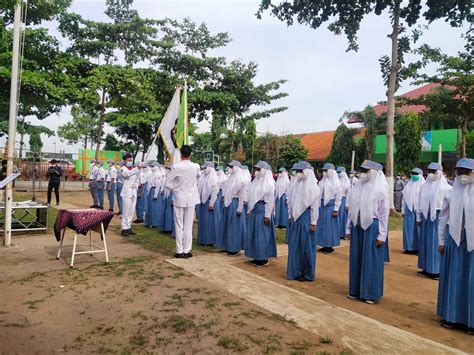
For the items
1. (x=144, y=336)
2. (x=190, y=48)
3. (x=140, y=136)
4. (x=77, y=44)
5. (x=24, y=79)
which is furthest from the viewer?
(x=140, y=136)

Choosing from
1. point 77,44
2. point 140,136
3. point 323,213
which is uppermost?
point 77,44

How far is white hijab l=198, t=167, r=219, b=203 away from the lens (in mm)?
8781

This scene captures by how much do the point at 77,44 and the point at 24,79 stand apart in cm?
531

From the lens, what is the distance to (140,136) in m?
29.8

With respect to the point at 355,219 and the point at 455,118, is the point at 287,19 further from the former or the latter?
the point at 355,219

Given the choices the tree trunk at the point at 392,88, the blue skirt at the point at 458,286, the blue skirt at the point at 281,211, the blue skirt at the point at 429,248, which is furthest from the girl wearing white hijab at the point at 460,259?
the tree trunk at the point at 392,88

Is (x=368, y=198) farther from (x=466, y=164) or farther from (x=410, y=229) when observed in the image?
(x=410, y=229)

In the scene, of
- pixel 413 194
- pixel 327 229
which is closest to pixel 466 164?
pixel 413 194

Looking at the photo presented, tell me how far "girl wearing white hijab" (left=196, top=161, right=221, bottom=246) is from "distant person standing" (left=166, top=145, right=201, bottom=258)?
4.24 ft

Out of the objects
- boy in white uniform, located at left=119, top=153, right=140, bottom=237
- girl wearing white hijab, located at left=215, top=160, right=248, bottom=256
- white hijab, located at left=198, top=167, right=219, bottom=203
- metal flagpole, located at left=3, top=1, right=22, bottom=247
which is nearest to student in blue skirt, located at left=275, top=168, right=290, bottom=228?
white hijab, located at left=198, top=167, right=219, bottom=203

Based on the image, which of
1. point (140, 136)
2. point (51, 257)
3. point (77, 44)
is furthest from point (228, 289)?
point (140, 136)

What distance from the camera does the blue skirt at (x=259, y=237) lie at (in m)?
7.07

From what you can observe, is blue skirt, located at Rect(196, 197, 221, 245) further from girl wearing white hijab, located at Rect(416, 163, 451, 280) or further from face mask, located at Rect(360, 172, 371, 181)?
girl wearing white hijab, located at Rect(416, 163, 451, 280)

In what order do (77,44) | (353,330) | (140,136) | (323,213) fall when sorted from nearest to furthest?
(353,330), (323,213), (77,44), (140,136)
